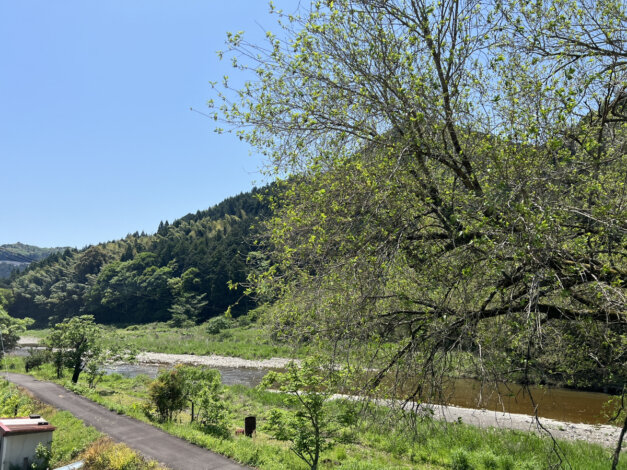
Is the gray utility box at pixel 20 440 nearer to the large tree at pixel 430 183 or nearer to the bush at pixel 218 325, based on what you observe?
the large tree at pixel 430 183

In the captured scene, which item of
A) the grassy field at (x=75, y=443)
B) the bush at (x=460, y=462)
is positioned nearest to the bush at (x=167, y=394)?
the grassy field at (x=75, y=443)

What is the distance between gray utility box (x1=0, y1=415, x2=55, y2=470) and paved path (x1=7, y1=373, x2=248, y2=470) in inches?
76.9

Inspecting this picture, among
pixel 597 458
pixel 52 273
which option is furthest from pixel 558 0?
pixel 52 273

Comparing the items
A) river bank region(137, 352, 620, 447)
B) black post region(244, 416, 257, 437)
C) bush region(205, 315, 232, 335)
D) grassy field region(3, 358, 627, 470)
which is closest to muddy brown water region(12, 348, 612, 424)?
river bank region(137, 352, 620, 447)

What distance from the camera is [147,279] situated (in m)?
95.1

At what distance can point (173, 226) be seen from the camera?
475 feet

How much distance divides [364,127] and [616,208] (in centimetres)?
307

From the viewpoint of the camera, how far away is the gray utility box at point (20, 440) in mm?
9727

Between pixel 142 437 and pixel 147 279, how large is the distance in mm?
90374

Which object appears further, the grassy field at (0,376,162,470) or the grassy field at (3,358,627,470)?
the grassy field at (3,358,627,470)

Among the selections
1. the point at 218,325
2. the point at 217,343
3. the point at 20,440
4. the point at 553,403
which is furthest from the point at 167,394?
the point at 218,325

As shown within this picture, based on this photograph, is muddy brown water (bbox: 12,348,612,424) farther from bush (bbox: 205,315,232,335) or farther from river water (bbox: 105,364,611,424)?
bush (bbox: 205,315,232,335)

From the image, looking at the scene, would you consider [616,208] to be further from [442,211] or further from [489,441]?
[489,441]

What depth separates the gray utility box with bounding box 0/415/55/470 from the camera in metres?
9.73
